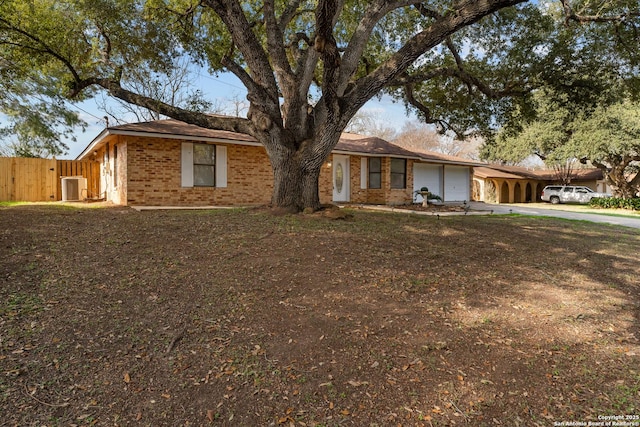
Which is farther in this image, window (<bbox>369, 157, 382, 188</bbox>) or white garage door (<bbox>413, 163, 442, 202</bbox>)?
white garage door (<bbox>413, 163, 442, 202</bbox>)

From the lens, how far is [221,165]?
12.6m

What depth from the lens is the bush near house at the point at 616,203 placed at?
22.7 metres

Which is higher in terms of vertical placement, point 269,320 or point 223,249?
point 223,249

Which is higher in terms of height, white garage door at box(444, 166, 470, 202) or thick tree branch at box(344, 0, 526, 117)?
thick tree branch at box(344, 0, 526, 117)

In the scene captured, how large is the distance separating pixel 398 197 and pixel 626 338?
1362 centimetres

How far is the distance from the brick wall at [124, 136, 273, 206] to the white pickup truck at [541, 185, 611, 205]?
26.3 meters

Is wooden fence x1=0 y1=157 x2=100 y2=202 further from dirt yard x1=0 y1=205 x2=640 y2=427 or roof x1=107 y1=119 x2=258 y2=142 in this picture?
dirt yard x1=0 y1=205 x2=640 y2=427

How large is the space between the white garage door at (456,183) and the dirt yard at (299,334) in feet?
48.9

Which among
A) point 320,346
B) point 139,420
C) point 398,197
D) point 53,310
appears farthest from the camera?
point 398,197


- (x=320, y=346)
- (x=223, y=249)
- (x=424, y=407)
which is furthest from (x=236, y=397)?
(x=223, y=249)

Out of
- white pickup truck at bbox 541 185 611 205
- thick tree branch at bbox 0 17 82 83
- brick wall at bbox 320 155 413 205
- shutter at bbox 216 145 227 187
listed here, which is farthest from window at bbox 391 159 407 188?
white pickup truck at bbox 541 185 611 205

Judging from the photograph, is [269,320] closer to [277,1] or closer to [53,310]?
[53,310]

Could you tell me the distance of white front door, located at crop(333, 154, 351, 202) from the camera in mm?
15461

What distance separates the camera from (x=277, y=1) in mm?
10281
